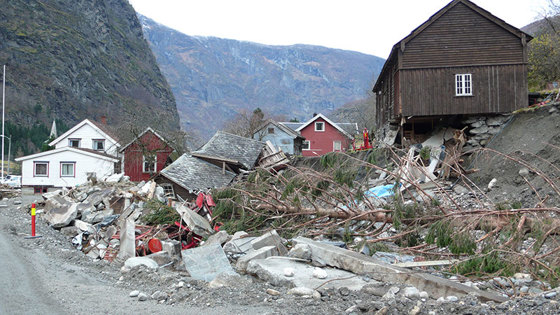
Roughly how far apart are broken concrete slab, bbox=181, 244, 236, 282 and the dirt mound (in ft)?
29.1

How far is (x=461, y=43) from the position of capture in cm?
1967

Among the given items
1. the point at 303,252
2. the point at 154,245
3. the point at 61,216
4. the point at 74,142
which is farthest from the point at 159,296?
the point at 74,142

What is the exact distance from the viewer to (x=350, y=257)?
6664mm

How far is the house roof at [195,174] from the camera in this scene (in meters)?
18.7

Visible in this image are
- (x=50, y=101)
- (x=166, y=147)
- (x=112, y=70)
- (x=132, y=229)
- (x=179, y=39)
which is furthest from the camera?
Answer: (x=179, y=39)

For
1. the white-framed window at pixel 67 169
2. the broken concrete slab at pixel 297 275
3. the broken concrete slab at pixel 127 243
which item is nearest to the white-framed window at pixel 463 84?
the broken concrete slab at pixel 297 275

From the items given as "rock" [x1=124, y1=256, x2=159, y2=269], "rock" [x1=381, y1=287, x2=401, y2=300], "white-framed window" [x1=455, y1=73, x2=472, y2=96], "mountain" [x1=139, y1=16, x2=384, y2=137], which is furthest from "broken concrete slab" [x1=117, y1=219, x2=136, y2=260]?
"mountain" [x1=139, y1=16, x2=384, y2=137]

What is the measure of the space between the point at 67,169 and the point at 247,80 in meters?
142

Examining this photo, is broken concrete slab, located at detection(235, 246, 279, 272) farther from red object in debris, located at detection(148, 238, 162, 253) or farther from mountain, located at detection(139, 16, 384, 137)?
mountain, located at detection(139, 16, 384, 137)

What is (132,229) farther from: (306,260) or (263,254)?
(306,260)

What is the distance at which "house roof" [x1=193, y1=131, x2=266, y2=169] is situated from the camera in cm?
2209

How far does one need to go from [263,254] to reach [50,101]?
6543cm

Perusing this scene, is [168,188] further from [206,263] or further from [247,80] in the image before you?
[247,80]

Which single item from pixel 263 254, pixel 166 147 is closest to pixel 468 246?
pixel 263 254
